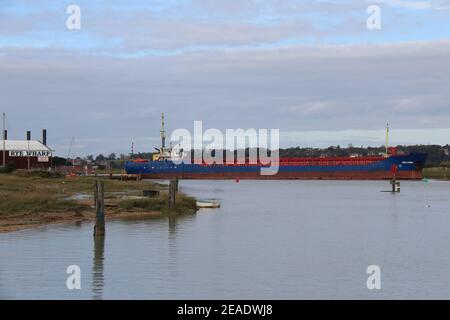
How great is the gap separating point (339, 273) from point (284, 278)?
189 centimetres

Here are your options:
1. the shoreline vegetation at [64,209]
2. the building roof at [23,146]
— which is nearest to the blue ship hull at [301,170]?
the building roof at [23,146]

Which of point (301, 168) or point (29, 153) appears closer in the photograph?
point (29, 153)

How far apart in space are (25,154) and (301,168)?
4085 cm

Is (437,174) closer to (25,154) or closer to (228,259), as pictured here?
(25,154)

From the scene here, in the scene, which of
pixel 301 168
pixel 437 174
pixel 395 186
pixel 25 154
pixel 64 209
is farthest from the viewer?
pixel 437 174

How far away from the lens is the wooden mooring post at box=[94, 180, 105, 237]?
96.1 feet


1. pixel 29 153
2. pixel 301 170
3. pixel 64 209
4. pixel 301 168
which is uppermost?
pixel 29 153

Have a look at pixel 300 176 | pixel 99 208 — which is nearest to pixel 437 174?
pixel 300 176

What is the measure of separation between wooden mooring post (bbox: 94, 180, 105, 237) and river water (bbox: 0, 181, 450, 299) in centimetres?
43

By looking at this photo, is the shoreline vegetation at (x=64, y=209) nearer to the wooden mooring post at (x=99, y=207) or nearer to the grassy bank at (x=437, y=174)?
the wooden mooring post at (x=99, y=207)

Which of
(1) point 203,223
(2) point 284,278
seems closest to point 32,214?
(1) point 203,223

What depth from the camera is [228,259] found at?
25422 millimetres
